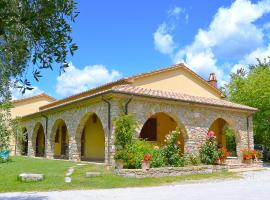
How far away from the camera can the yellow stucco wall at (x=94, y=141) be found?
20.1 m

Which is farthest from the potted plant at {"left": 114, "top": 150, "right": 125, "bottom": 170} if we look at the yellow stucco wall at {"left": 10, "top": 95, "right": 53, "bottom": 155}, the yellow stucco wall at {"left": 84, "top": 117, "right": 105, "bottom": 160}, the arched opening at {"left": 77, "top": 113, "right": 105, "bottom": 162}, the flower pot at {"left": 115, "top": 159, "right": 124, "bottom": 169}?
the yellow stucco wall at {"left": 10, "top": 95, "right": 53, "bottom": 155}

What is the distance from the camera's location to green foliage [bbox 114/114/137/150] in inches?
565

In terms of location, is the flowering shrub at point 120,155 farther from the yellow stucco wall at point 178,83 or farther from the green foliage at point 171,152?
the yellow stucco wall at point 178,83

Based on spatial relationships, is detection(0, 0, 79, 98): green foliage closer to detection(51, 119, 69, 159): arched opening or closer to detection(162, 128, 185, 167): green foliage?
detection(162, 128, 185, 167): green foliage

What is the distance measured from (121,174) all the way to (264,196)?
18.0ft

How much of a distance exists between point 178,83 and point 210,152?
521 centimetres

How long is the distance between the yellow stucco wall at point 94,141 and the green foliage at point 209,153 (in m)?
5.76

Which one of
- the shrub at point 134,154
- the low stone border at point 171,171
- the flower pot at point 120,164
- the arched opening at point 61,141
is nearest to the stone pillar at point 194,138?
the low stone border at point 171,171

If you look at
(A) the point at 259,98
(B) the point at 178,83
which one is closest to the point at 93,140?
(B) the point at 178,83

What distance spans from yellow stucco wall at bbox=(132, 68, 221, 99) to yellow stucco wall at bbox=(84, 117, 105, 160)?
11.9ft

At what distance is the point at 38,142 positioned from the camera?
27.9m

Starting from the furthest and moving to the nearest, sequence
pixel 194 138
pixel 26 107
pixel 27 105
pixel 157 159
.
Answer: pixel 27 105
pixel 26 107
pixel 194 138
pixel 157 159

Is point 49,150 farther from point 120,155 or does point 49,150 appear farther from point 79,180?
point 79,180

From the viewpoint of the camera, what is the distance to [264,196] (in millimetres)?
9359
